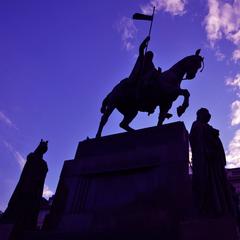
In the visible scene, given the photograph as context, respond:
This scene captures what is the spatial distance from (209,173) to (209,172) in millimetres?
33

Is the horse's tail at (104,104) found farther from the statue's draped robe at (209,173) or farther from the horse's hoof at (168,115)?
the statue's draped robe at (209,173)

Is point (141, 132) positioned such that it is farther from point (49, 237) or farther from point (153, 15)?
point (153, 15)

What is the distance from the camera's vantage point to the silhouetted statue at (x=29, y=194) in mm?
9038

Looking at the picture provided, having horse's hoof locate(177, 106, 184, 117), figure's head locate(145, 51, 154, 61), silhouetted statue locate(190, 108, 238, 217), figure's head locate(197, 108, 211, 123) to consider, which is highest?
figure's head locate(145, 51, 154, 61)

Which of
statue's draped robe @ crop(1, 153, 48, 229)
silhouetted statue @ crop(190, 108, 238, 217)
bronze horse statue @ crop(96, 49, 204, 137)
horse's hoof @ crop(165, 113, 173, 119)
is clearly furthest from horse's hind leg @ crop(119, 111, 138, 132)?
silhouetted statue @ crop(190, 108, 238, 217)

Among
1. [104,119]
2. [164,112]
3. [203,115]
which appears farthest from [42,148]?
[203,115]

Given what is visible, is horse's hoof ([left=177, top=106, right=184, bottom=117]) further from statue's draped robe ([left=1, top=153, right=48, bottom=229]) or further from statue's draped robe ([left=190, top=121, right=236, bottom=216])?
statue's draped robe ([left=1, top=153, right=48, bottom=229])

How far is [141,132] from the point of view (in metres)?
9.60

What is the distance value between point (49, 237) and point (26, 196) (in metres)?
1.69

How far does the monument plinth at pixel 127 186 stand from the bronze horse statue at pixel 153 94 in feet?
5.47

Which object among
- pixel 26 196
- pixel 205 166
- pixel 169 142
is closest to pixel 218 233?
pixel 205 166

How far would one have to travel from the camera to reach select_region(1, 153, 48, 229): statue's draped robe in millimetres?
9055

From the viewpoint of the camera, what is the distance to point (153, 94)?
36.1ft

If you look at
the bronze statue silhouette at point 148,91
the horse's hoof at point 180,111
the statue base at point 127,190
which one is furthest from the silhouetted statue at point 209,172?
the bronze statue silhouette at point 148,91
